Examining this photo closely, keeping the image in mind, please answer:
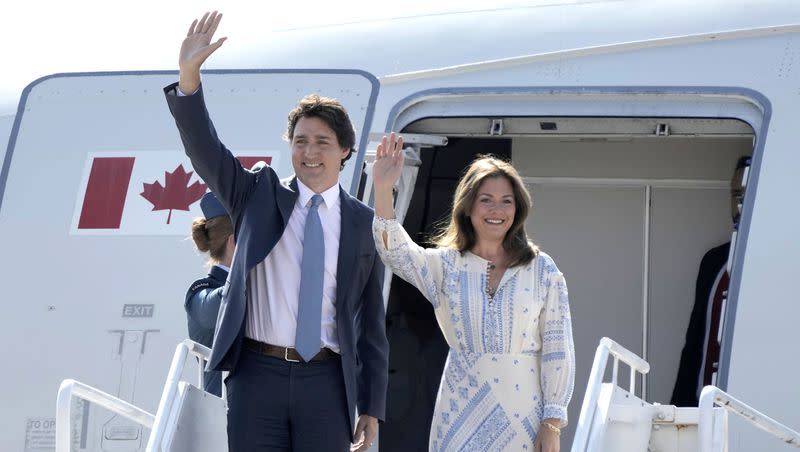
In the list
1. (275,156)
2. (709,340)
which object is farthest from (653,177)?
(275,156)

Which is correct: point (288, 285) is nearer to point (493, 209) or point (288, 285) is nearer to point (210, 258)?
point (493, 209)

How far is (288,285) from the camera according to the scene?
3814mm

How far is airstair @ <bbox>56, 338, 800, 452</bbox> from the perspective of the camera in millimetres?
4414

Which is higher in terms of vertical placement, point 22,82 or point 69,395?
point 22,82

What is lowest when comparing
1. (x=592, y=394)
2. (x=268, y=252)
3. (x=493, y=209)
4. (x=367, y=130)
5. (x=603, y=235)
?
(x=592, y=394)

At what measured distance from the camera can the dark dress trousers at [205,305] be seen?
4.64 m

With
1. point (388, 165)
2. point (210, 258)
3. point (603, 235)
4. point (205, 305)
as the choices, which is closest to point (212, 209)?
point (210, 258)

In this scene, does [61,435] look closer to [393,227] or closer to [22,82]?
[393,227]

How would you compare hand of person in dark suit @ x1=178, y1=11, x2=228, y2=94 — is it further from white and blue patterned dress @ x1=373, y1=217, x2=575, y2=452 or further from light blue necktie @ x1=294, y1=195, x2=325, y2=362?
white and blue patterned dress @ x1=373, y1=217, x2=575, y2=452

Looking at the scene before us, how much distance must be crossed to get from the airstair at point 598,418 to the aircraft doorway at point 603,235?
3.11 meters

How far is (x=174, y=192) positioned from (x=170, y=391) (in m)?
2.28

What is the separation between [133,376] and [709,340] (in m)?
3.24

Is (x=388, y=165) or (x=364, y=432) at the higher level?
(x=388, y=165)

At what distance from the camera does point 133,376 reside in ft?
20.9
